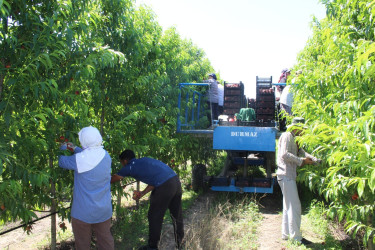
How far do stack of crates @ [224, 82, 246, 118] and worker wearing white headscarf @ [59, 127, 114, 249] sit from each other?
587 centimetres

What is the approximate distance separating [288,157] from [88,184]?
284 cm

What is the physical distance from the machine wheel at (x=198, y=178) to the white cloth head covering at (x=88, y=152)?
17.6 ft

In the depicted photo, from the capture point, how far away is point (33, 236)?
6074 mm

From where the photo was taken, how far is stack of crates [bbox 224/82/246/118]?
916 cm

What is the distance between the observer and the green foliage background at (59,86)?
3.06m

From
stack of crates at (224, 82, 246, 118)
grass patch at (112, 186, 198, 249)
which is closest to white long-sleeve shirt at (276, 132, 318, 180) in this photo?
grass patch at (112, 186, 198, 249)

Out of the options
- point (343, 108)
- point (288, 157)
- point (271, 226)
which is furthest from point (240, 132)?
point (343, 108)

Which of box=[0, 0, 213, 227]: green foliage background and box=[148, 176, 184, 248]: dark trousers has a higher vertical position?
box=[0, 0, 213, 227]: green foliage background

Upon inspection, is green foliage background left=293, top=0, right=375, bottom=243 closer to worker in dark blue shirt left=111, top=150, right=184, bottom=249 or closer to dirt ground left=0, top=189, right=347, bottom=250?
dirt ground left=0, top=189, right=347, bottom=250

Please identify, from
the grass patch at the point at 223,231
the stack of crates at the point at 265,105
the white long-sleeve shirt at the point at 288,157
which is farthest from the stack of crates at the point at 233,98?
the white long-sleeve shirt at the point at 288,157

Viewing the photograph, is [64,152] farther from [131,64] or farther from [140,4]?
[140,4]

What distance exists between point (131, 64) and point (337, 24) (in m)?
2.99

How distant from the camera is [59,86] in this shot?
12.1 ft

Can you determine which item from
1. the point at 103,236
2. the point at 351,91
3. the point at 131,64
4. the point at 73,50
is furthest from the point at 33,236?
the point at 351,91
